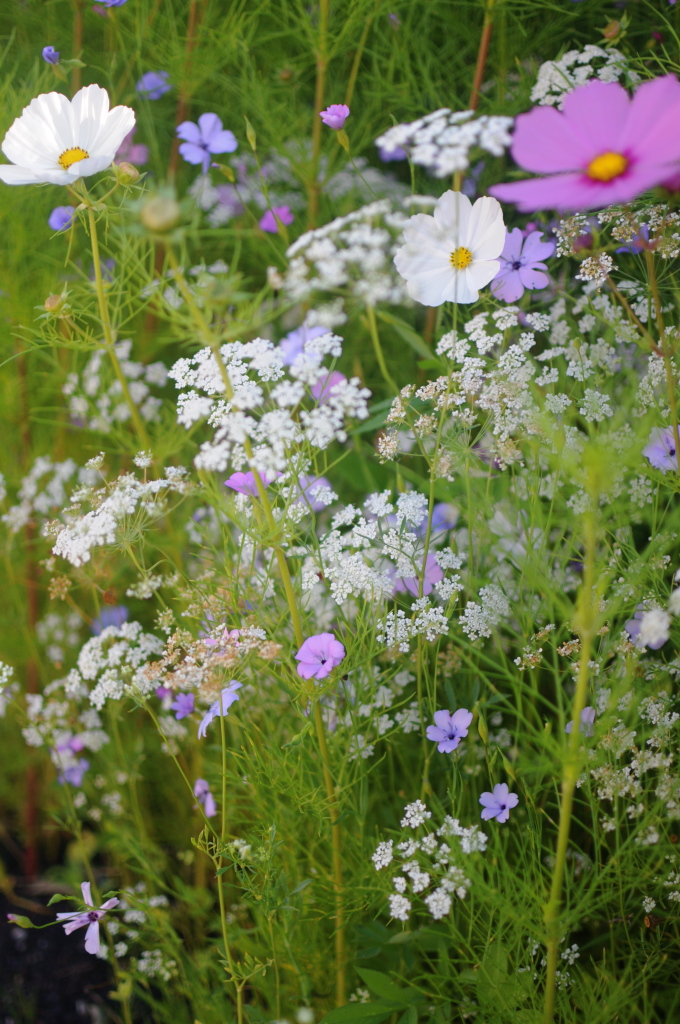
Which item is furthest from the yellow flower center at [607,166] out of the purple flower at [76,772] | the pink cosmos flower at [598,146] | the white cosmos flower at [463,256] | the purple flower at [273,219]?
the purple flower at [76,772]

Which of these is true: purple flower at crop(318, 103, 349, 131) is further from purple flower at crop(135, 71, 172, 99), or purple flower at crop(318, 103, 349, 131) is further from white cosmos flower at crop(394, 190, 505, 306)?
purple flower at crop(135, 71, 172, 99)

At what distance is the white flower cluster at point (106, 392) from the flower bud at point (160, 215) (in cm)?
58

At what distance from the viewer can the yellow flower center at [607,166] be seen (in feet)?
1.41

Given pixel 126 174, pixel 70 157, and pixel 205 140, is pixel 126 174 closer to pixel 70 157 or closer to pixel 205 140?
pixel 70 157

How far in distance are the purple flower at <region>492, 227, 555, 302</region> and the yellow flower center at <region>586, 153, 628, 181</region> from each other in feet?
0.88

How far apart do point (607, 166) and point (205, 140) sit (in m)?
0.67

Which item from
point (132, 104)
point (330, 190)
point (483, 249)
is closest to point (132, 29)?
point (132, 104)

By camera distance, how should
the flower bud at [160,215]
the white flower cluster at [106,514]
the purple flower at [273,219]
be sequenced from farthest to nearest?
the purple flower at [273,219] < the white flower cluster at [106,514] < the flower bud at [160,215]

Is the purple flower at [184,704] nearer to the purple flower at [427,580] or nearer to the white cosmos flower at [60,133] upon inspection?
the purple flower at [427,580]

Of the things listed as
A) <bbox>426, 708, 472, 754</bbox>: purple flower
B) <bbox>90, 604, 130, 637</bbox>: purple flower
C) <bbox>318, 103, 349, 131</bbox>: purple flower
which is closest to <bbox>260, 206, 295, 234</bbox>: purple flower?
<bbox>318, 103, 349, 131</bbox>: purple flower

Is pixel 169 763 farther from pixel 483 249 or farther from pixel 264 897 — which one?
pixel 483 249

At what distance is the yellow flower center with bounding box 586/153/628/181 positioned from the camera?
43 centimetres

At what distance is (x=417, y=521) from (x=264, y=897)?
34 centimetres

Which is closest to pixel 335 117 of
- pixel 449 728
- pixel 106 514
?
pixel 106 514
